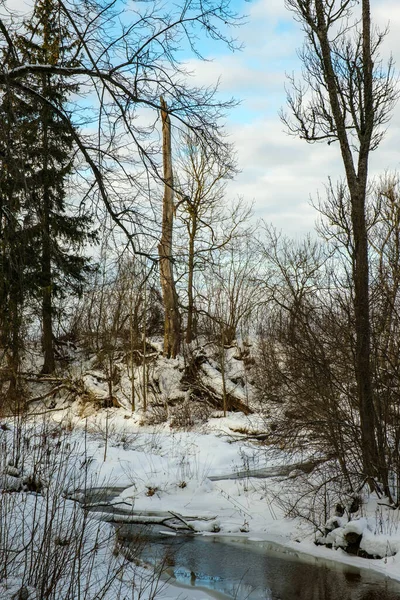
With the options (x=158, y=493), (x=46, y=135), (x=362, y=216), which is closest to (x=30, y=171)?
(x=46, y=135)

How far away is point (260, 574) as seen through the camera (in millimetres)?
7738

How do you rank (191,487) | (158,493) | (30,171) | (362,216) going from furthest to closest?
(191,487) → (158,493) → (362,216) → (30,171)

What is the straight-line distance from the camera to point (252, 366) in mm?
22031

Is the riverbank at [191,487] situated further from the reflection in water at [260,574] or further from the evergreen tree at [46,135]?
the evergreen tree at [46,135]

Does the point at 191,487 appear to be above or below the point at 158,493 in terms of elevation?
above

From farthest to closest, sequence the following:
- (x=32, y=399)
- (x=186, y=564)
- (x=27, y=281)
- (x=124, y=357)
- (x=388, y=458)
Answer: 1. (x=124, y=357)
2. (x=32, y=399)
3. (x=388, y=458)
4. (x=186, y=564)
5. (x=27, y=281)

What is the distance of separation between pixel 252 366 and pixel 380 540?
14.0 m

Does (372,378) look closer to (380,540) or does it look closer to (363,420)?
(363,420)

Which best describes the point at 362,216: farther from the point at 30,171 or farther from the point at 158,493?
the point at 158,493

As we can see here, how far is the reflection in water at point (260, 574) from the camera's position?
7039 mm

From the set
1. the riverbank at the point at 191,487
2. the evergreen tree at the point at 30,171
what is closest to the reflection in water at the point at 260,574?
the riverbank at the point at 191,487

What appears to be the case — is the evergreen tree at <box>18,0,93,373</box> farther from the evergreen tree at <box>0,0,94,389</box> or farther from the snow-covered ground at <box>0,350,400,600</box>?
the snow-covered ground at <box>0,350,400,600</box>

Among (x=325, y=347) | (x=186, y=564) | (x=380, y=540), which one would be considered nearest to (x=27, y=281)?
(x=186, y=564)

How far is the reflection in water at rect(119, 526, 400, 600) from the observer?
7.04 m
